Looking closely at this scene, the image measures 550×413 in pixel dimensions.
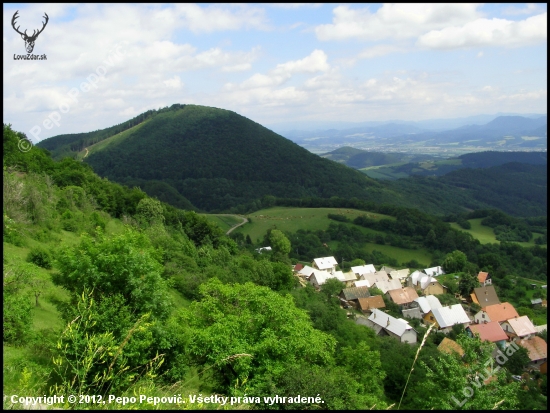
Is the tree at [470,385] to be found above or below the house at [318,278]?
above

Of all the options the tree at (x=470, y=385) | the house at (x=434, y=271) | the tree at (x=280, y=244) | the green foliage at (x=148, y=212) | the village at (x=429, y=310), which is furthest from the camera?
the tree at (x=280, y=244)

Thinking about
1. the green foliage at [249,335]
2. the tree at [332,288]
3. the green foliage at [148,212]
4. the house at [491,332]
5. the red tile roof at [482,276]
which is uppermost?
the green foliage at [148,212]

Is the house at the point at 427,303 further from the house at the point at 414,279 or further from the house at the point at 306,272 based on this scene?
the house at the point at 306,272

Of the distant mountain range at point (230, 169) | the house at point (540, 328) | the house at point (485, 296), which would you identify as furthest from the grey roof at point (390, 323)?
the distant mountain range at point (230, 169)

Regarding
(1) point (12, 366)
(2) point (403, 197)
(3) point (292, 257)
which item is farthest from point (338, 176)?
(1) point (12, 366)

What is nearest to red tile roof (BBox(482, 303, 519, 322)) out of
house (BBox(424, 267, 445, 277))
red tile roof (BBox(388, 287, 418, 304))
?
red tile roof (BBox(388, 287, 418, 304))

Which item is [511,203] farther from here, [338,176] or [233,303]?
[233,303]

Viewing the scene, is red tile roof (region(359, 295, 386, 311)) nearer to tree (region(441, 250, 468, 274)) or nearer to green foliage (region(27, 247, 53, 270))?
tree (region(441, 250, 468, 274))
